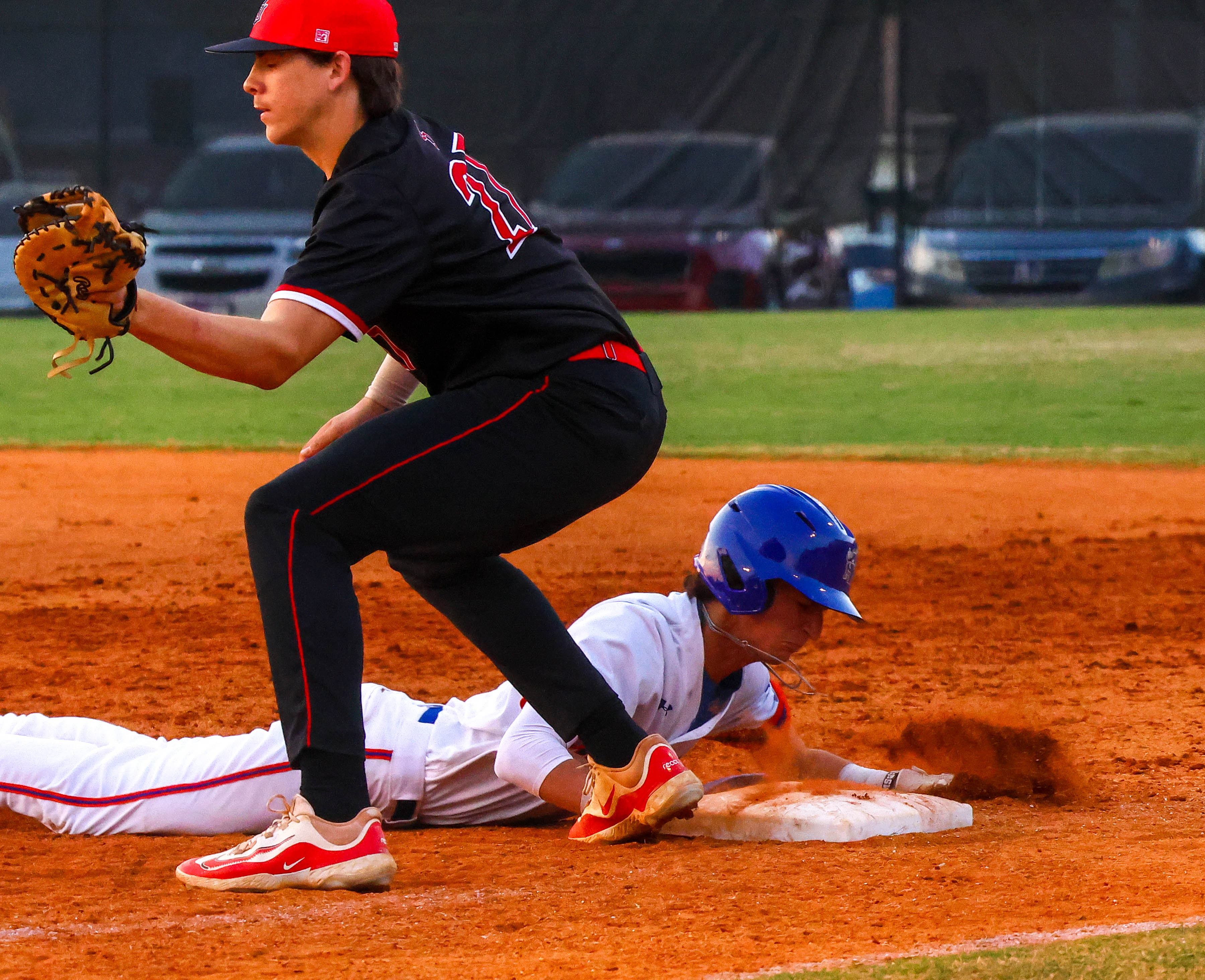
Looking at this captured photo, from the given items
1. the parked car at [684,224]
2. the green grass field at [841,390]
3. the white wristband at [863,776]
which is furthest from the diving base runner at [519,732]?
the parked car at [684,224]

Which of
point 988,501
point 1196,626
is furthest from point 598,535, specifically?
point 1196,626

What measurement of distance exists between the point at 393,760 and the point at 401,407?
709 millimetres

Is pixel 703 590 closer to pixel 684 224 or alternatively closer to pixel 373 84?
pixel 373 84

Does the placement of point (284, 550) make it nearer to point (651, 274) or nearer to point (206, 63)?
point (651, 274)

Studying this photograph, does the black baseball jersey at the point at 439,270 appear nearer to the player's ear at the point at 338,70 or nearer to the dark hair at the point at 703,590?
the player's ear at the point at 338,70

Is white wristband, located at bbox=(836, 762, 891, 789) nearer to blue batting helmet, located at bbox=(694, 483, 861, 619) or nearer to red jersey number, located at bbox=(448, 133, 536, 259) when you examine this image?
blue batting helmet, located at bbox=(694, 483, 861, 619)

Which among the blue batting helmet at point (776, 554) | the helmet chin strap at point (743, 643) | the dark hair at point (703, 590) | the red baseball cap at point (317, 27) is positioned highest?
the red baseball cap at point (317, 27)

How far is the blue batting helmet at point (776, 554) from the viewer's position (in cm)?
283

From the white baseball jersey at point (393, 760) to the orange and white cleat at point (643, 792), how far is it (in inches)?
8.2

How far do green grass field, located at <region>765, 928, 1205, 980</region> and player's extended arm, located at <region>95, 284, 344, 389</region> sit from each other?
3.33 feet

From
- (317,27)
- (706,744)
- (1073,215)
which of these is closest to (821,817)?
(706,744)

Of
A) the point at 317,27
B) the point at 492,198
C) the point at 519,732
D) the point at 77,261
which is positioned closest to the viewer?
the point at 77,261

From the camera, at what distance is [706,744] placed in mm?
3846

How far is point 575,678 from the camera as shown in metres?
2.59
